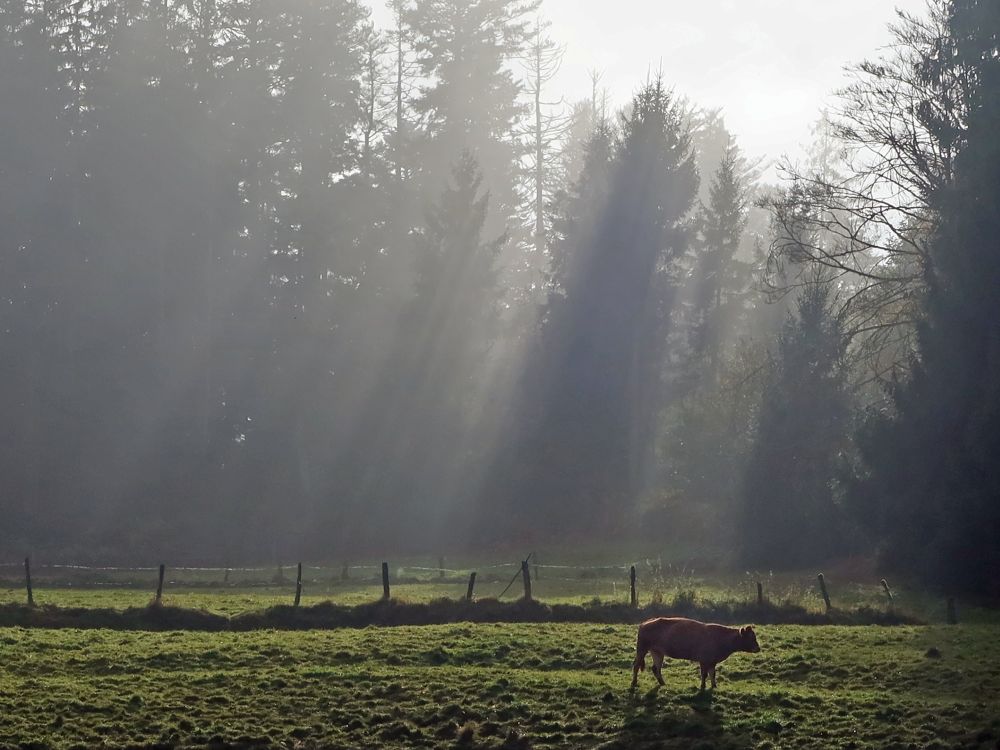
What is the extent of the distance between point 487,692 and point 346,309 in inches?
2062

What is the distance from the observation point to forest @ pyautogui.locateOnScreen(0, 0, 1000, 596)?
2301 inches

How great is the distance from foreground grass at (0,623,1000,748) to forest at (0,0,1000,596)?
88.3 feet

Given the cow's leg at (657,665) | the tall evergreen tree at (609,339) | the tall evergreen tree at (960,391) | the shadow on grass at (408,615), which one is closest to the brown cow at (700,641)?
the cow's leg at (657,665)

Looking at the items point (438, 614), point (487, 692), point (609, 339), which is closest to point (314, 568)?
point (438, 614)

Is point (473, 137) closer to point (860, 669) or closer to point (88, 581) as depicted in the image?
point (88, 581)

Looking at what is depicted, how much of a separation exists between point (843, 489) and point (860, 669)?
19.1 m

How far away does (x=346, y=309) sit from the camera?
68.9 metres

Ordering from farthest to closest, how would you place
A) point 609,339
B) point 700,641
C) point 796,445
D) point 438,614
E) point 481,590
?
point 609,339 → point 796,445 → point 481,590 → point 438,614 → point 700,641

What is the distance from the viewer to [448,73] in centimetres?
7544

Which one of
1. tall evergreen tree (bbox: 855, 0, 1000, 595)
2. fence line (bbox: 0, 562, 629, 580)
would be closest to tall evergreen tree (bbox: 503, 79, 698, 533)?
fence line (bbox: 0, 562, 629, 580)

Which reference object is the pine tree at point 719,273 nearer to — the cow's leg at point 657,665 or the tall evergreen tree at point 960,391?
the tall evergreen tree at point 960,391

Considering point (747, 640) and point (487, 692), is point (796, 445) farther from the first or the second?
point (487, 692)

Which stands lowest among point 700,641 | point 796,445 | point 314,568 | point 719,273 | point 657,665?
point 657,665

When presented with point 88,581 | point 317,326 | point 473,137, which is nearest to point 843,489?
point 88,581
